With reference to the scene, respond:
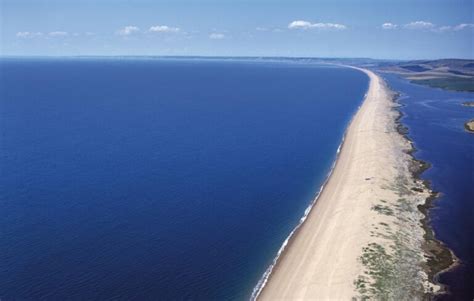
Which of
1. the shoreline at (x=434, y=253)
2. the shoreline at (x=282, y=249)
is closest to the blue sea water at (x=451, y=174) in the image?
the shoreline at (x=434, y=253)

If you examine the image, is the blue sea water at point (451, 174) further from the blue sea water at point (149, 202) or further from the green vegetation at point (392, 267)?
the blue sea water at point (149, 202)

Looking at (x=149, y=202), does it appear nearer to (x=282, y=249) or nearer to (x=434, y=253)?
(x=282, y=249)

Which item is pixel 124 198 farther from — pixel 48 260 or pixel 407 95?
pixel 407 95

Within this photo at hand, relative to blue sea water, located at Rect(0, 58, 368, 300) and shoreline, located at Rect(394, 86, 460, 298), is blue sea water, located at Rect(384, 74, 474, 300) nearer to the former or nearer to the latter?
shoreline, located at Rect(394, 86, 460, 298)

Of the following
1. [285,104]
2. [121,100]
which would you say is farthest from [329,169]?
[121,100]

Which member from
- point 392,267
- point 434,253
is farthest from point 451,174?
point 392,267

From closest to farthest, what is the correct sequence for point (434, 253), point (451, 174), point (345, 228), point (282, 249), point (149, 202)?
point (434, 253)
point (282, 249)
point (345, 228)
point (149, 202)
point (451, 174)
